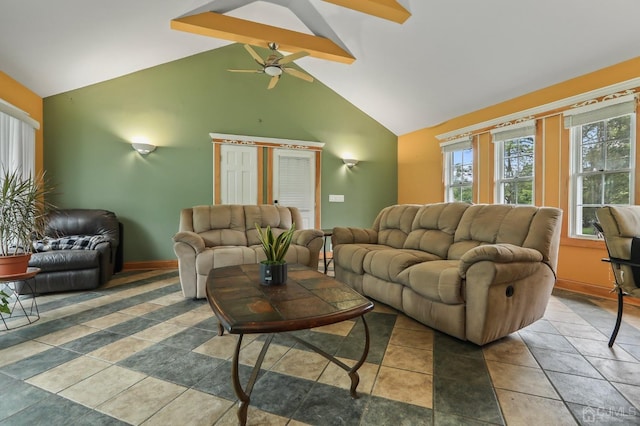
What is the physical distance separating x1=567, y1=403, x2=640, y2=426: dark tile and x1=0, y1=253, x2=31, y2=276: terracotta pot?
3.82 meters

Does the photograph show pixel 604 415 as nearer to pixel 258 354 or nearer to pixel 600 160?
pixel 258 354

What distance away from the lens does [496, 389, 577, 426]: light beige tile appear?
1284 mm

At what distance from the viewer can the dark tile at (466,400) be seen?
4.36ft

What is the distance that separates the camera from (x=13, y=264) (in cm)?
225

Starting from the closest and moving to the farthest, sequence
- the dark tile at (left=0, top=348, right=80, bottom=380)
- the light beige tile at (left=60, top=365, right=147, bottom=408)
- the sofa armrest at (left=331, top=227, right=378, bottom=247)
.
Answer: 1. the light beige tile at (left=60, top=365, right=147, bottom=408)
2. the dark tile at (left=0, top=348, right=80, bottom=380)
3. the sofa armrest at (left=331, top=227, right=378, bottom=247)

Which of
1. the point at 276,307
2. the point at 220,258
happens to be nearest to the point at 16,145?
the point at 220,258

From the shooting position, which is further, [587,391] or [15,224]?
[15,224]

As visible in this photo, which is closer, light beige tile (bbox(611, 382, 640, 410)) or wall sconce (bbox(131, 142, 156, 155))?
light beige tile (bbox(611, 382, 640, 410))

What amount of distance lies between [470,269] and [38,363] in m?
2.88

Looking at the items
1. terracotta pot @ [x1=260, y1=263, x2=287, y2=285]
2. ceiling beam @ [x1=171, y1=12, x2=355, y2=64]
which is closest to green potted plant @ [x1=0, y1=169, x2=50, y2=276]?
terracotta pot @ [x1=260, y1=263, x2=287, y2=285]

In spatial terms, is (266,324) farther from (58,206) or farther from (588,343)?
(58,206)

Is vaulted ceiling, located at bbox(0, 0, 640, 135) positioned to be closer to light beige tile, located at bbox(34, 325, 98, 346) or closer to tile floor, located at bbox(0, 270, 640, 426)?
tile floor, located at bbox(0, 270, 640, 426)

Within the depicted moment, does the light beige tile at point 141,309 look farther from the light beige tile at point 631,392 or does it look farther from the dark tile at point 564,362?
the light beige tile at point 631,392

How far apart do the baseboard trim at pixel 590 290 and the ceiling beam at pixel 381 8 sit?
3.67 m
